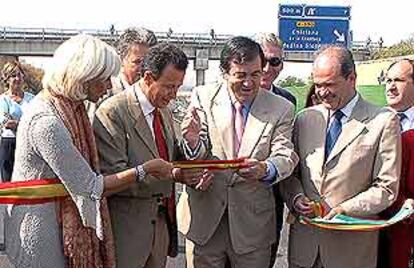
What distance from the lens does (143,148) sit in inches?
163

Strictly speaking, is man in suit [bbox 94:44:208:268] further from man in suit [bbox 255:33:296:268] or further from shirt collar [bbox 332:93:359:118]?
man in suit [bbox 255:33:296:268]

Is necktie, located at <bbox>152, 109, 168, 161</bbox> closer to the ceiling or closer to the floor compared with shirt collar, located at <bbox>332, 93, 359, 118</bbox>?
closer to the floor

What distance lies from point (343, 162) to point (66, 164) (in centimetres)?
162

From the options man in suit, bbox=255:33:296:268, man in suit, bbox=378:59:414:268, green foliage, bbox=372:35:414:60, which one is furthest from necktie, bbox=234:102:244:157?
green foliage, bbox=372:35:414:60

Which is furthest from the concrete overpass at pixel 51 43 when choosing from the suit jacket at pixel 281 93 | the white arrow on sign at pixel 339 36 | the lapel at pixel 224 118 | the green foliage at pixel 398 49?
the lapel at pixel 224 118

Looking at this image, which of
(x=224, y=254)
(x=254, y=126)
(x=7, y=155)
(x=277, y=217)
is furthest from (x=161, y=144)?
(x=7, y=155)

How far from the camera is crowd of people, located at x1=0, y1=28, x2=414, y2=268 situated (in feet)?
11.9

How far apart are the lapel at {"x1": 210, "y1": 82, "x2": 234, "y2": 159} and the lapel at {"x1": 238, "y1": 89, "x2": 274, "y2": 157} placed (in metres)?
0.07

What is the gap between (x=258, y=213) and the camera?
4.41 meters

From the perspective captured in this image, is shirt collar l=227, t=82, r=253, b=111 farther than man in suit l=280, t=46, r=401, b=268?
Yes

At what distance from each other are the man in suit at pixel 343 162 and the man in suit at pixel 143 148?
67 centimetres

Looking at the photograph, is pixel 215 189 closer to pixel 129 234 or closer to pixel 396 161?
pixel 129 234

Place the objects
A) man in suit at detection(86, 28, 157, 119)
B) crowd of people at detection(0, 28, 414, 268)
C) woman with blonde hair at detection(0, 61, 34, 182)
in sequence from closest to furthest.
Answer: crowd of people at detection(0, 28, 414, 268) → man in suit at detection(86, 28, 157, 119) → woman with blonde hair at detection(0, 61, 34, 182)

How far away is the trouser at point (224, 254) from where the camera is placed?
4.43 metres
